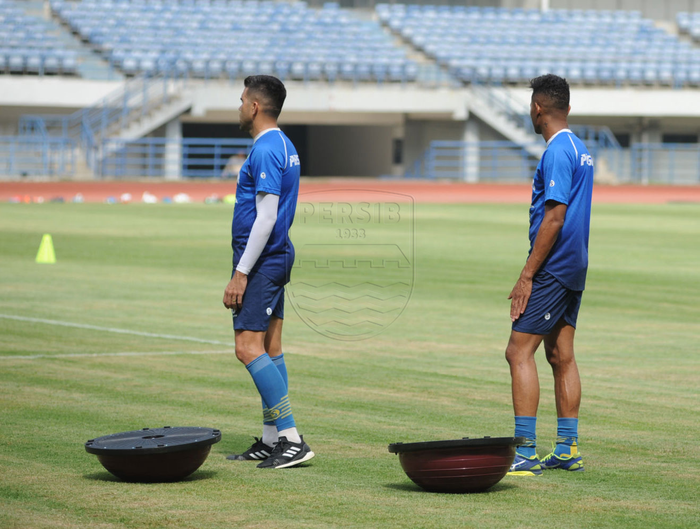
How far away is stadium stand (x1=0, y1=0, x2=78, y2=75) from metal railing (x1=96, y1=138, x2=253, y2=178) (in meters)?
4.34

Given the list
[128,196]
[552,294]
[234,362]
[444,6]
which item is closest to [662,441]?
[552,294]

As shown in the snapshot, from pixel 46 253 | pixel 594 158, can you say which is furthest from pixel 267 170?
→ pixel 594 158

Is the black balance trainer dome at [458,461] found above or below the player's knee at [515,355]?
below

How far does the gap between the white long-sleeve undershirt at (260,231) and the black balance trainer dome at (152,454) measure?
0.98m

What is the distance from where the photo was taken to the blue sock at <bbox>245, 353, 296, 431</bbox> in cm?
675

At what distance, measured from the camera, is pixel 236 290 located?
21.7 feet

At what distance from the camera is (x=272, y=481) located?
6398 millimetres

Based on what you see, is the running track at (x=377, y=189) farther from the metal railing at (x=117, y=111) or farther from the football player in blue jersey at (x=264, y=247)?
the football player in blue jersey at (x=264, y=247)

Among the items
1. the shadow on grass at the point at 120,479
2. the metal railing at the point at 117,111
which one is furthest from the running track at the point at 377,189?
the shadow on grass at the point at 120,479

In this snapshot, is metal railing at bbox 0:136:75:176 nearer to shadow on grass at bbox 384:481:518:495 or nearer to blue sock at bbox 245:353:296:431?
blue sock at bbox 245:353:296:431

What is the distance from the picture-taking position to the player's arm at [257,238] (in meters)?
6.59

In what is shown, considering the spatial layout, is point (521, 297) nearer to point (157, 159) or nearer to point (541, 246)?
point (541, 246)

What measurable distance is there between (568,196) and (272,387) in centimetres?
202

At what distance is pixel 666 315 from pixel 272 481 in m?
9.40
